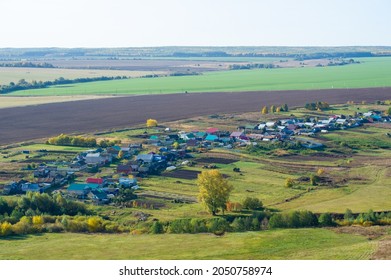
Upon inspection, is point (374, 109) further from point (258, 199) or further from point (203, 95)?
point (258, 199)

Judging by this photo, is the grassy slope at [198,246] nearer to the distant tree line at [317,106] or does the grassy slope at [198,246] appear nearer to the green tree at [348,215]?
the green tree at [348,215]

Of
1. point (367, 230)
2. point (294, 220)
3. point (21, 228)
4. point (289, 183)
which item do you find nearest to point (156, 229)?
point (21, 228)

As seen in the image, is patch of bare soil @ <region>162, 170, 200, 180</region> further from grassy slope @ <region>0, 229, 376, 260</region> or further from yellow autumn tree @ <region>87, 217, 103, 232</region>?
grassy slope @ <region>0, 229, 376, 260</region>

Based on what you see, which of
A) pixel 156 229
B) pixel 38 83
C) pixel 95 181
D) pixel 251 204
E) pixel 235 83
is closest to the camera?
pixel 156 229

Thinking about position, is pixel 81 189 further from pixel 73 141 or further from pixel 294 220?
pixel 73 141

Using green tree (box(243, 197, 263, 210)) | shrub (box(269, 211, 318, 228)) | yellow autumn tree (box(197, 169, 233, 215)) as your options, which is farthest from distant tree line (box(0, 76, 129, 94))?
shrub (box(269, 211, 318, 228))

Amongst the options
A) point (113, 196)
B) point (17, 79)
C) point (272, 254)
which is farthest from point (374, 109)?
point (17, 79)
